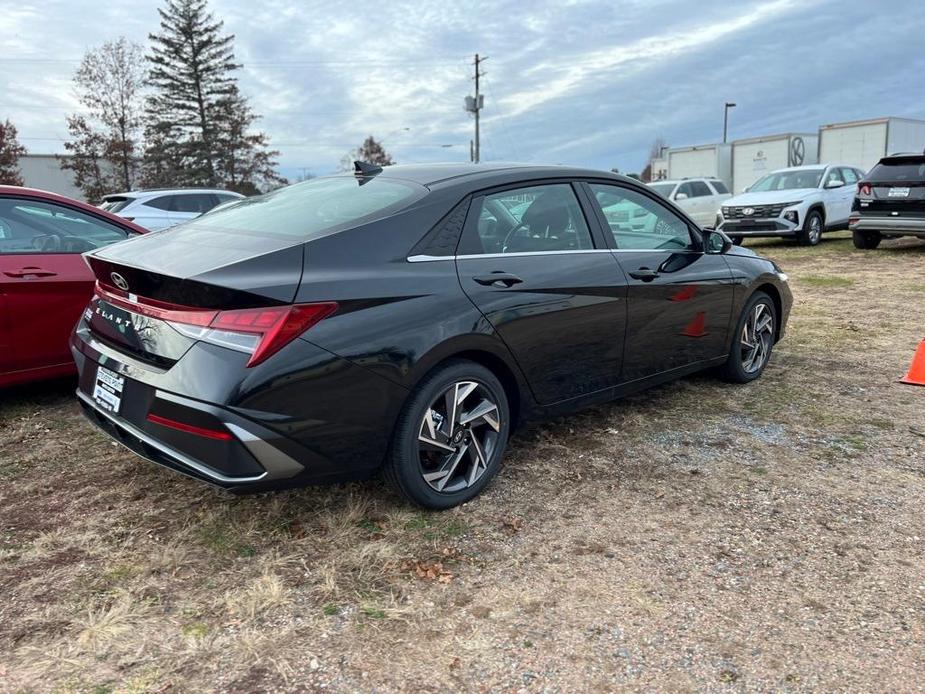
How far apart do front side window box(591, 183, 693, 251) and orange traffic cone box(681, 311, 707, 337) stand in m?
0.44

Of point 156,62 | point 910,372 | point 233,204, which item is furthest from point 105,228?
point 156,62

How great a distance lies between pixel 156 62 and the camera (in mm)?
40688

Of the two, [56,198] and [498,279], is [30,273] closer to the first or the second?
[56,198]

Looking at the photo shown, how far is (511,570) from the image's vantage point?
8.73 ft

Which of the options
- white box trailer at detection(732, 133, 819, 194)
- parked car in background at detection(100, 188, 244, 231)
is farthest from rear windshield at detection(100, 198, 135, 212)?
white box trailer at detection(732, 133, 819, 194)

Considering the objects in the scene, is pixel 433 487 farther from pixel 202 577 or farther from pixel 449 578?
pixel 202 577

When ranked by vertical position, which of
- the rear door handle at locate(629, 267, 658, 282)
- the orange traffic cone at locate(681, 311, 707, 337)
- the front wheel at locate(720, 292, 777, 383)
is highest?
the rear door handle at locate(629, 267, 658, 282)

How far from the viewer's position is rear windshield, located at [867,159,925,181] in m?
11.7

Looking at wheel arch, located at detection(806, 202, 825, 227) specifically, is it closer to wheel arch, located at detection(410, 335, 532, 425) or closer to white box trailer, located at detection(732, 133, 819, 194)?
white box trailer, located at detection(732, 133, 819, 194)

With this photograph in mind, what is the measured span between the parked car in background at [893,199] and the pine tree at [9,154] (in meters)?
33.8

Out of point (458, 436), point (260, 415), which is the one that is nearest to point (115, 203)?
point (458, 436)

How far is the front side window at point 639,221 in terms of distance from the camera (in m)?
3.82

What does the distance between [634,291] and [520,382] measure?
953 mm

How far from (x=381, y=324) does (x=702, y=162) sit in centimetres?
2539
